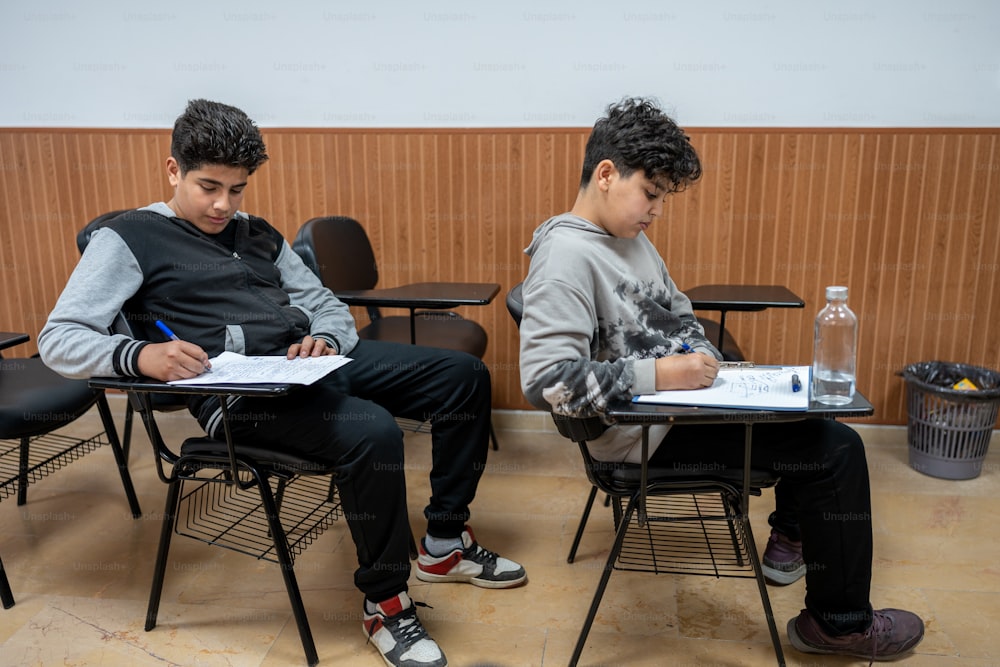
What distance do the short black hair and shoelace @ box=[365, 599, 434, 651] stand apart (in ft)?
3.57

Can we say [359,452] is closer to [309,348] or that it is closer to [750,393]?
[309,348]

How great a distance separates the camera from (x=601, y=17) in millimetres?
2877

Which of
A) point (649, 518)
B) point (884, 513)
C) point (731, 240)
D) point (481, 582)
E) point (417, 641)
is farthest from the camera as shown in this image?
point (731, 240)

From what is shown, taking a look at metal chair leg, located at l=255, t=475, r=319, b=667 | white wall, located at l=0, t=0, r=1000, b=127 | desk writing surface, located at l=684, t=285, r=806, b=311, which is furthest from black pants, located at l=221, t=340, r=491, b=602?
white wall, located at l=0, t=0, r=1000, b=127

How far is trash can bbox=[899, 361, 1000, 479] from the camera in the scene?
269cm

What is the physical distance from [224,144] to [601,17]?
5.47 ft

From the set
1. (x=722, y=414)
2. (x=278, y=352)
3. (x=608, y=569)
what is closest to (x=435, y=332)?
(x=278, y=352)

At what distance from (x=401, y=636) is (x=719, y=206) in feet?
6.52

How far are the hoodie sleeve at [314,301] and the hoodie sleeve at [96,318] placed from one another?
43 cm

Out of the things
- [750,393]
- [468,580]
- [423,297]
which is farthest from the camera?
[423,297]

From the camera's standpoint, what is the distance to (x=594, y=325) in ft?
5.23

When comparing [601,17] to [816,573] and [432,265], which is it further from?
[816,573]

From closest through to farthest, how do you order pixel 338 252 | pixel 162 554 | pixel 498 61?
pixel 162 554 < pixel 338 252 < pixel 498 61

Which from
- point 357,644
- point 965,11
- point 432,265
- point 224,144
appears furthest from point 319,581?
point 965,11
